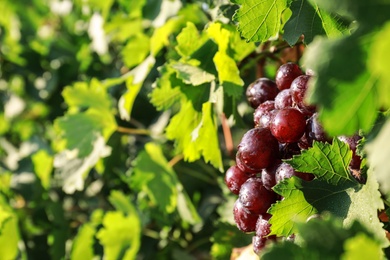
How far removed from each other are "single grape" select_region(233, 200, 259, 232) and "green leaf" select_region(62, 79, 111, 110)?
0.67m

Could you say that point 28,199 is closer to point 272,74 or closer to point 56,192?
point 56,192

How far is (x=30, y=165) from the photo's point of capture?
1.77 m

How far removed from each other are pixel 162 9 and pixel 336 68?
2.97 ft

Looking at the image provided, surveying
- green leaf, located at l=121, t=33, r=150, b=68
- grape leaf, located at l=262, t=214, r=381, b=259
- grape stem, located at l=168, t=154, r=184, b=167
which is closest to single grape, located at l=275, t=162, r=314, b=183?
grape leaf, located at l=262, t=214, r=381, b=259

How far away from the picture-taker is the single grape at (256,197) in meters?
0.80

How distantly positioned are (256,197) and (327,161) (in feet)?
0.40

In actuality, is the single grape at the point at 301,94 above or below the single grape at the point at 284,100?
above

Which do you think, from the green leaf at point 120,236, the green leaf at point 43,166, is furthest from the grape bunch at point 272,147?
the green leaf at point 43,166

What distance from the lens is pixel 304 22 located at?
81cm

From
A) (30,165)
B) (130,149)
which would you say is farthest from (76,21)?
(130,149)

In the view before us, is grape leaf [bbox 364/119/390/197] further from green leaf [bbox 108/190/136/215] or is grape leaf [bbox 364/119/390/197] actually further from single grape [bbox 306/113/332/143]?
green leaf [bbox 108/190/136/215]

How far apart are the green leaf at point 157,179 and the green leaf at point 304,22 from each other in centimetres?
54

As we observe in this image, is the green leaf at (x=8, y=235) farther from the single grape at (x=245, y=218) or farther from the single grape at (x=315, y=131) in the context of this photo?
the single grape at (x=315, y=131)

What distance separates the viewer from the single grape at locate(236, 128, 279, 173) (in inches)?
31.5
